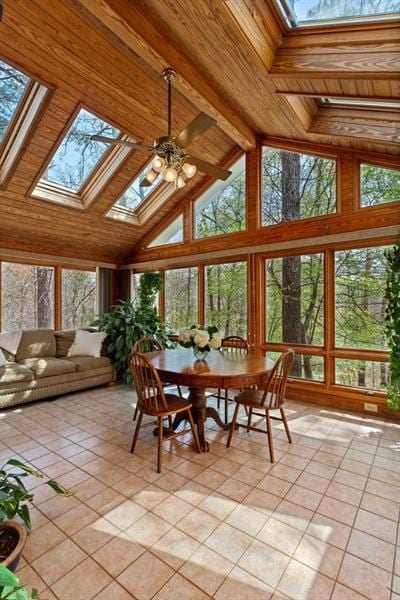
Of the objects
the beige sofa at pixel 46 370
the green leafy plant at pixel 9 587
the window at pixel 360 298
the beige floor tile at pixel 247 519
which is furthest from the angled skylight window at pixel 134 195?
the green leafy plant at pixel 9 587

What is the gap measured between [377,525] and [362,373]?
2.27 m

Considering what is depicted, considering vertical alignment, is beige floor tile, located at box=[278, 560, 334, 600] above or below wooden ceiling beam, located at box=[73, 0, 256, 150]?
below

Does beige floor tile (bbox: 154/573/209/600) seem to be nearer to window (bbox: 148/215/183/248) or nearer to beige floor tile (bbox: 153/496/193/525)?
beige floor tile (bbox: 153/496/193/525)

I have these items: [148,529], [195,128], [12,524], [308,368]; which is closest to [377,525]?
[148,529]

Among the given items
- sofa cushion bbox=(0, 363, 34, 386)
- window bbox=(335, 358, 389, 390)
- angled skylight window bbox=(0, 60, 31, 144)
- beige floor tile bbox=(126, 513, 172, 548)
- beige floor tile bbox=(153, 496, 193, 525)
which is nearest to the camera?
beige floor tile bbox=(126, 513, 172, 548)

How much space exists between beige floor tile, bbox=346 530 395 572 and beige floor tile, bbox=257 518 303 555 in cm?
30

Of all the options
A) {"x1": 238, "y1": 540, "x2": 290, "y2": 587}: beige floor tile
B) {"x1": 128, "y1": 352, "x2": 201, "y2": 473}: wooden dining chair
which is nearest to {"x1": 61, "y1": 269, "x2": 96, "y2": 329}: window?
{"x1": 128, "y1": 352, "x2": 201, "y2": 473}: wooden dining chair

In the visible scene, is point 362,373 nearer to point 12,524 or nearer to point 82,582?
point 82,582

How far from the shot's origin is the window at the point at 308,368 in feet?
14.0

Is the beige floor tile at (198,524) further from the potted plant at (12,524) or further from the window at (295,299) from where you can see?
the window at (295,299)

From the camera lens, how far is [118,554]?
1.71 metres

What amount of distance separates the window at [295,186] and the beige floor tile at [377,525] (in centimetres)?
353

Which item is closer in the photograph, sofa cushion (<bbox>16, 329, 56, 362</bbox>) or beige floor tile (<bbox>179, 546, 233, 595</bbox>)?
beige floor tile (<bbox>179, 546, 233, 595</bbox>)

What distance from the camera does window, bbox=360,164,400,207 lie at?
3.67m
